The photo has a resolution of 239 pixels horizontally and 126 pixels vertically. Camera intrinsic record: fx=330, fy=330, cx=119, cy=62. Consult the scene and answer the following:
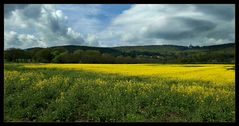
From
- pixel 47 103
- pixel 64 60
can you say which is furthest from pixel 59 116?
pixel 64 60

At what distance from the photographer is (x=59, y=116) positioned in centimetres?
1018

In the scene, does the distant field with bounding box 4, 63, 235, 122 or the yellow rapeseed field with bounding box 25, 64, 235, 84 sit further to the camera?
the yellow rapeseed field with bounding box 25, 64, 235, 84

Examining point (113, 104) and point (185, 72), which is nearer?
point (113, 104)

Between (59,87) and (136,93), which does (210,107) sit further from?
(59,87)

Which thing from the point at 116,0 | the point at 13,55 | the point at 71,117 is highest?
the point at 116,0

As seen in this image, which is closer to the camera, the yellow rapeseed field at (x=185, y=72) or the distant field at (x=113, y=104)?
the distant field at (x=113, y=104)

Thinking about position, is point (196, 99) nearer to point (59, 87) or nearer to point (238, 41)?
point (238, 41)

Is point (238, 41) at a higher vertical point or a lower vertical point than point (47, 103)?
higher

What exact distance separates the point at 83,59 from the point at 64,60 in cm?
253

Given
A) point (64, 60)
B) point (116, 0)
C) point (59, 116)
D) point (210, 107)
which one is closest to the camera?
point (116, 0)

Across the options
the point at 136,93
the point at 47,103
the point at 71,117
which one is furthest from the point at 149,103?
the point at 47,103

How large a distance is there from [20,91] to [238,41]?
8.05 metres

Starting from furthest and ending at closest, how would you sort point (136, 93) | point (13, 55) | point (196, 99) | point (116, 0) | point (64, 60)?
1. point (64, 60)
2. point (13, 55)
3. point (136, 93)
4. point (196, 99)
5. point (116, 0)

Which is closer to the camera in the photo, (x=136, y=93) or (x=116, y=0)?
(x=116, y=0)
